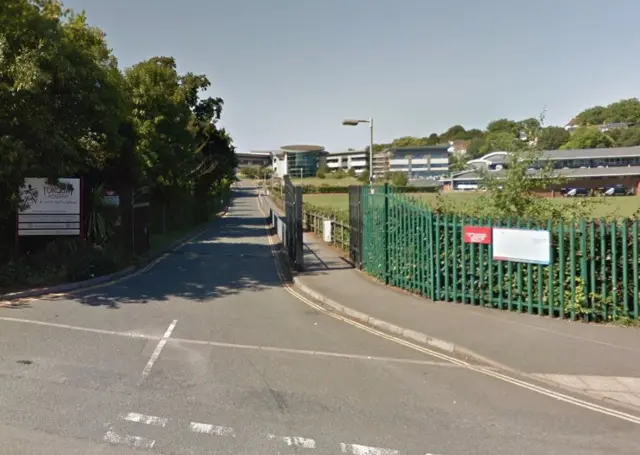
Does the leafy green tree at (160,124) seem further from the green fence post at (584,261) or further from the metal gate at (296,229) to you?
the green fence post at (584,261)

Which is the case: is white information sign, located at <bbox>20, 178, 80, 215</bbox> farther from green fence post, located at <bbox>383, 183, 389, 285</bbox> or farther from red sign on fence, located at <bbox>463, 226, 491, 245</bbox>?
red sign on fence, located at <bbox>463, 226, 491, 245</bbox>

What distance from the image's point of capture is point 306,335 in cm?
730

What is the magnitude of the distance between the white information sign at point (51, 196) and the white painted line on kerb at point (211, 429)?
9.76 metres

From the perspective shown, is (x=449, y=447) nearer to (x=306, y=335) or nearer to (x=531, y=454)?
(x=531, y=454)

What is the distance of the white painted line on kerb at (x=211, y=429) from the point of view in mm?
4012

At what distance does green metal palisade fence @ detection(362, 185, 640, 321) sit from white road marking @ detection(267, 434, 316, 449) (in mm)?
5209

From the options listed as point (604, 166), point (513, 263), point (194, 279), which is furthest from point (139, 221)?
point (604, 166)

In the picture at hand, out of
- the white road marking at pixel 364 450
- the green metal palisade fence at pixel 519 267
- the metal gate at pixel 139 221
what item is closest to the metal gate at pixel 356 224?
the green metal palisade fence at pixel 519 267

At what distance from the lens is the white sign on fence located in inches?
460

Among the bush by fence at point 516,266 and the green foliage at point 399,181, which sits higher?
the green foliage at point 399,181

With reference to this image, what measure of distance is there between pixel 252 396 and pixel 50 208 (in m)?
9.56

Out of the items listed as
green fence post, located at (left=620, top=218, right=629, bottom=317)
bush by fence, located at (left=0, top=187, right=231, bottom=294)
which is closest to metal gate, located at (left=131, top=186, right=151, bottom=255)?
bush by fence, located at (left=0, top=187, right=231, bottom=294)

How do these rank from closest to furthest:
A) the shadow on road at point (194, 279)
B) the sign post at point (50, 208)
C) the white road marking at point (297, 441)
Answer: the white road marking at point (297, 441) < the shadow on road at point (194, 279) < the sign post at point (50, 208)

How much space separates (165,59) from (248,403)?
30073 mm
